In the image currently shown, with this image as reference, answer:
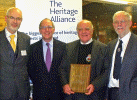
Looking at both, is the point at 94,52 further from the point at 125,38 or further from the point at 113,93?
the point at 113,93

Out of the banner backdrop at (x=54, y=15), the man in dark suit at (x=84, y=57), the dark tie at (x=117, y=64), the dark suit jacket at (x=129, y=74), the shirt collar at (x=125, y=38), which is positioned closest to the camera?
the dark suit jacket at (x=129, y=74)

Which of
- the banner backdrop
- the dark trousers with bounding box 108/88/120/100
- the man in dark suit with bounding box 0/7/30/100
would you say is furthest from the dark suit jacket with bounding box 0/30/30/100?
the dark trousers with bounding box 108/88/120/100

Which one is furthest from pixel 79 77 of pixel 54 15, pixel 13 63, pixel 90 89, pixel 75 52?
pixel 54 15

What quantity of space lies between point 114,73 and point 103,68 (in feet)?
0.89

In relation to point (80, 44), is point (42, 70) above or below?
below

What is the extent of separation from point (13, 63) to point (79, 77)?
1.05 metres

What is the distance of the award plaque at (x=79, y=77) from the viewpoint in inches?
105

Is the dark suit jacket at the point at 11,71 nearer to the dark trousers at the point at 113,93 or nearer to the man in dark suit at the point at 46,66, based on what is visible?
the man in dark suit at the point at 46,66

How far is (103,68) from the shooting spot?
9.37 ft

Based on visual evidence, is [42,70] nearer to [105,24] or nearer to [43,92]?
[43,92]

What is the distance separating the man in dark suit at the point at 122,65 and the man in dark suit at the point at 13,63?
1188 mm

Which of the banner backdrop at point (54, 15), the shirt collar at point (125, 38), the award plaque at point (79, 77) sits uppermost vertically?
the banner backdrop at point (54, 15)

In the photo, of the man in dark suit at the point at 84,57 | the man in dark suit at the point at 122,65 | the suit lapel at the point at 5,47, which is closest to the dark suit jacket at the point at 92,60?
the man in dark suit at the point at 84,57

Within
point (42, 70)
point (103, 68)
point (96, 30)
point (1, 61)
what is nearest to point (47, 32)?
point (42, 70)
